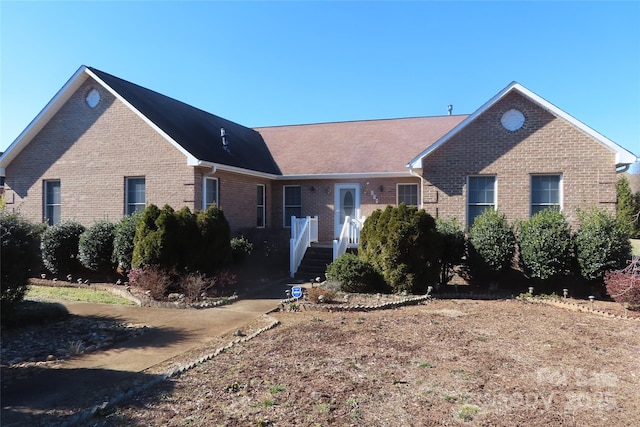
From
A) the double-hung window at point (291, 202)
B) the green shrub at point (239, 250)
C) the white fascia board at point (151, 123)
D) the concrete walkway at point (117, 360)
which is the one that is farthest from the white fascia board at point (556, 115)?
the concrete walkway at point (117, 360)

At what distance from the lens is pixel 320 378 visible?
5168 millimetres

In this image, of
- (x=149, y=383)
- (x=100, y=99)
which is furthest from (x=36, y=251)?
(x=100, y=99)

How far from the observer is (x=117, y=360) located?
605 centimetres

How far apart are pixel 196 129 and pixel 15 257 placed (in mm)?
10008

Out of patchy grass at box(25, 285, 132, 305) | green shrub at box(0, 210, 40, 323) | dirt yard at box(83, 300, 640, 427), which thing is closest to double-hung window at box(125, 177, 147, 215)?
patchy grass at box(25, 285, 132, 305)

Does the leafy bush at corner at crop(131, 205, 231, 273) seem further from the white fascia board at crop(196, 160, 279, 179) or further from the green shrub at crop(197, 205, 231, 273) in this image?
the white fascia board at crop(196, 160, 279, 179)

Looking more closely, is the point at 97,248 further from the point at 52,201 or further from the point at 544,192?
the point at 544,192

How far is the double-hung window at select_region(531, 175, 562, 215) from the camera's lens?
13.1 meters

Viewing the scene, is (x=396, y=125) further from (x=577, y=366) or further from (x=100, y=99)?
(x=577, y=366)

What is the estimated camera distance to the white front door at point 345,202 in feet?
55.9

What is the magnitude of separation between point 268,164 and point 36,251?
451 inches

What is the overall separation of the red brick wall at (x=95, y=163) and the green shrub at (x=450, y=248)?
771cm

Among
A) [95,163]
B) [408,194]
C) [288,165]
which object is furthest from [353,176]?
[95,163]

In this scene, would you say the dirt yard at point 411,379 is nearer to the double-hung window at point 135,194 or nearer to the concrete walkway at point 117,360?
the concrete walkway at point 117,360
